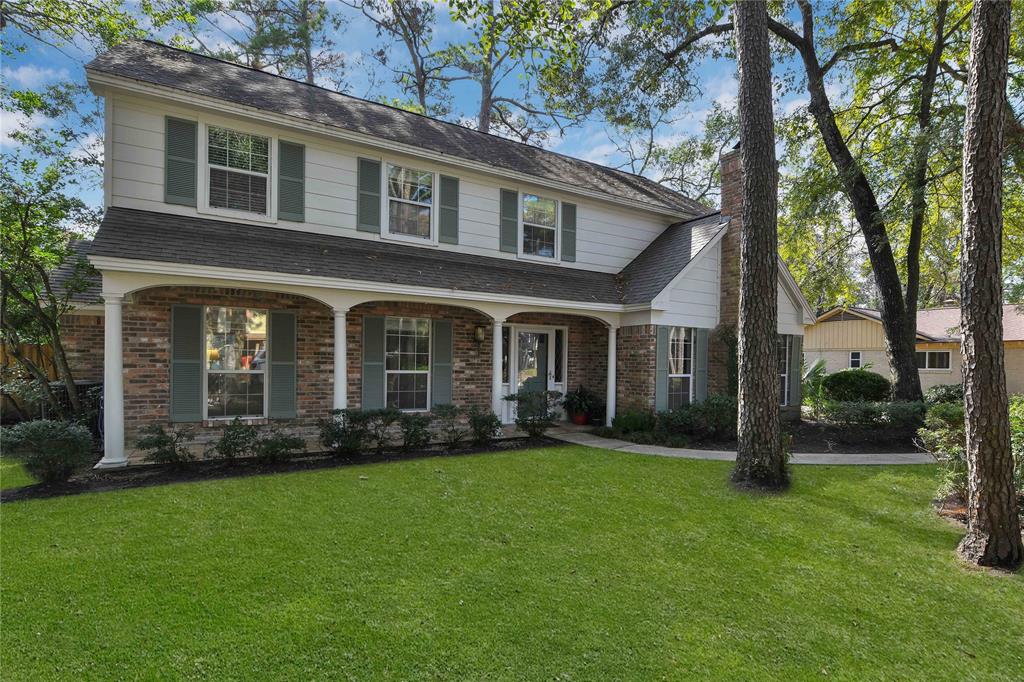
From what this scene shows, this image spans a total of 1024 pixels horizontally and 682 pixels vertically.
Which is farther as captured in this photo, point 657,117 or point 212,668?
point 657,117

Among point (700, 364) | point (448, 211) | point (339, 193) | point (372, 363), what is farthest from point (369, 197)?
point (700, 364)

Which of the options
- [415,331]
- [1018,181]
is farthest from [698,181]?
[415,331]

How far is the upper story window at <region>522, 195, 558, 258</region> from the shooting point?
35.7 ft

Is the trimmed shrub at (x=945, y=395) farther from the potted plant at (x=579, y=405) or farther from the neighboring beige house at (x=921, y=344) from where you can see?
the potted plant at (x=579, y=405)

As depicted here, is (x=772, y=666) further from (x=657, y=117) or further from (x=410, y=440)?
(x=657, y=117)

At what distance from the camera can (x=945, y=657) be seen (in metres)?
2.80

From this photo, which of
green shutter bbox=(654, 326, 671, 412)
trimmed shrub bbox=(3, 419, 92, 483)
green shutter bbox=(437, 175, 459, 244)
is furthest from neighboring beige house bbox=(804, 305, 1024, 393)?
trimmed shrub bbox=(3, 419, 92, 483)

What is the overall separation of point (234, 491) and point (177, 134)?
5.66 m

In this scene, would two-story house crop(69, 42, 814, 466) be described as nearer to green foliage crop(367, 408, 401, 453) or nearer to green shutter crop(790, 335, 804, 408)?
green shutter crop(790, 335, 804, 408)

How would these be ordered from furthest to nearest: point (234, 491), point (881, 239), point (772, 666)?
point (881, 239)
point (234, 491)
point (772, 666)

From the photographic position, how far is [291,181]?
839 centimetres

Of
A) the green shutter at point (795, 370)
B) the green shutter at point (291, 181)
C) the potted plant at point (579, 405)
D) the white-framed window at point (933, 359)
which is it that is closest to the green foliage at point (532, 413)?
the potted plant at point (579, 405)

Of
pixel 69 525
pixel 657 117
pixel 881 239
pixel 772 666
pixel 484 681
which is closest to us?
pixel 484 681

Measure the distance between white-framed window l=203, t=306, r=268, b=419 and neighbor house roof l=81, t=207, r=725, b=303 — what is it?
1.16 m
